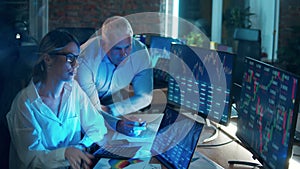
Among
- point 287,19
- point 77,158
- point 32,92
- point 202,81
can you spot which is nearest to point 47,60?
point 32,92

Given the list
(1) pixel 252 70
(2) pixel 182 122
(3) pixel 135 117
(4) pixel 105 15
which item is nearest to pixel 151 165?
(2) pixel 182 122

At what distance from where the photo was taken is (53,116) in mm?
1876

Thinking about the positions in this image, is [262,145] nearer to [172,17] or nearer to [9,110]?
[9,110]

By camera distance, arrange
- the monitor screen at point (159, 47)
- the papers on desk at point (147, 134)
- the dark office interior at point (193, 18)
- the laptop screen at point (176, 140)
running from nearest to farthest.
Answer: the laptop screen at point (176, 140)
the papers on desk at point (147, 134)
the monitor screen at point (159, 47)
the dark office interior at point (193, 18)

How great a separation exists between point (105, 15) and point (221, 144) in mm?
3864

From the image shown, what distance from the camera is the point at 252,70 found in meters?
1.70

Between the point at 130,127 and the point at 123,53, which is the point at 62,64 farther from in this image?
the point at 123,53

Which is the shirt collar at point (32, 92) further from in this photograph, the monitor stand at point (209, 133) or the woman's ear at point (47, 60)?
the monitor stand at point (209, 133)

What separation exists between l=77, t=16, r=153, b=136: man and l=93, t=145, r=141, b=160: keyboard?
1.03 ft

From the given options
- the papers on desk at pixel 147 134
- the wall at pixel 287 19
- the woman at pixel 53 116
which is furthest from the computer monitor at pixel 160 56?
the wall at pixel 287 19

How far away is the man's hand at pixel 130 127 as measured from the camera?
227 centimetres

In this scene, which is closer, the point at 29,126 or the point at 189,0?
the point at 29,126

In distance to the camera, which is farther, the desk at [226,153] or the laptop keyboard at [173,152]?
the desk at [226,153]

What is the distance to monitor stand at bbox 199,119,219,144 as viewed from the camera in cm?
223
